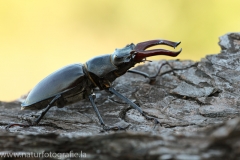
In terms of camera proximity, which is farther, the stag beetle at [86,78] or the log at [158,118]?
the stag beetle at [86,78]

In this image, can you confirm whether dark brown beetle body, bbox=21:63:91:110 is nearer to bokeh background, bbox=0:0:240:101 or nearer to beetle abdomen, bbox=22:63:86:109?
beetle abdomen, bbox=22:63:86:109

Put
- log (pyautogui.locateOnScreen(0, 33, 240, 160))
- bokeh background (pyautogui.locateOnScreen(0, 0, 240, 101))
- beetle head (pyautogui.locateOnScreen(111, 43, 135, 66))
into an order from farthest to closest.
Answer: bokeh background (pyautogui.locateOnScreen(0, 0, 240, 101))
beetle head (pyautogui.locateOnScreen(111, 43, 135, 66))
log (pyautogui.locateOnScreen(0, 33, 240, 160))

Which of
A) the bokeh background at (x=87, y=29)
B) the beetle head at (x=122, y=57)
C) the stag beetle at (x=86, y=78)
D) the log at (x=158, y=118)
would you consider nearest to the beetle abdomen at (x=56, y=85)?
the stag beetle at (x=86, y=78)

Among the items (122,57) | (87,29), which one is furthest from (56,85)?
(87,29)

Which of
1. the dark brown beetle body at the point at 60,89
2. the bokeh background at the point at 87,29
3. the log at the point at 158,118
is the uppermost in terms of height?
the bokeh background at the point at 87,29

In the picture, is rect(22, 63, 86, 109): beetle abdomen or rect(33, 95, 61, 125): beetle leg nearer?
rect(33, 95, 61, 125): beetle leg

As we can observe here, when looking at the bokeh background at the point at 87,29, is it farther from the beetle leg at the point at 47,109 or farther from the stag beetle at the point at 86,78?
the beetle leg at the point at 47,109

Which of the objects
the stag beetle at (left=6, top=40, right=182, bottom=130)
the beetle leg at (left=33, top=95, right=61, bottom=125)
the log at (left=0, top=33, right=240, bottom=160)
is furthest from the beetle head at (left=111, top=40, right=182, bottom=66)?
the beetle leg at (left=33, top=95, right=61, bottom=125)

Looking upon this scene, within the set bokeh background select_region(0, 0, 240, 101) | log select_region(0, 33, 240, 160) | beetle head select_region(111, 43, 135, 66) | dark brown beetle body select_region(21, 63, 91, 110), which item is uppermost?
bokeh background select_region(0, 0, 240, 101)

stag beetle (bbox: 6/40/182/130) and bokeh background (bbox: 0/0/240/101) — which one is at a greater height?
bokeh background (bbox: 0/0/240/101)
